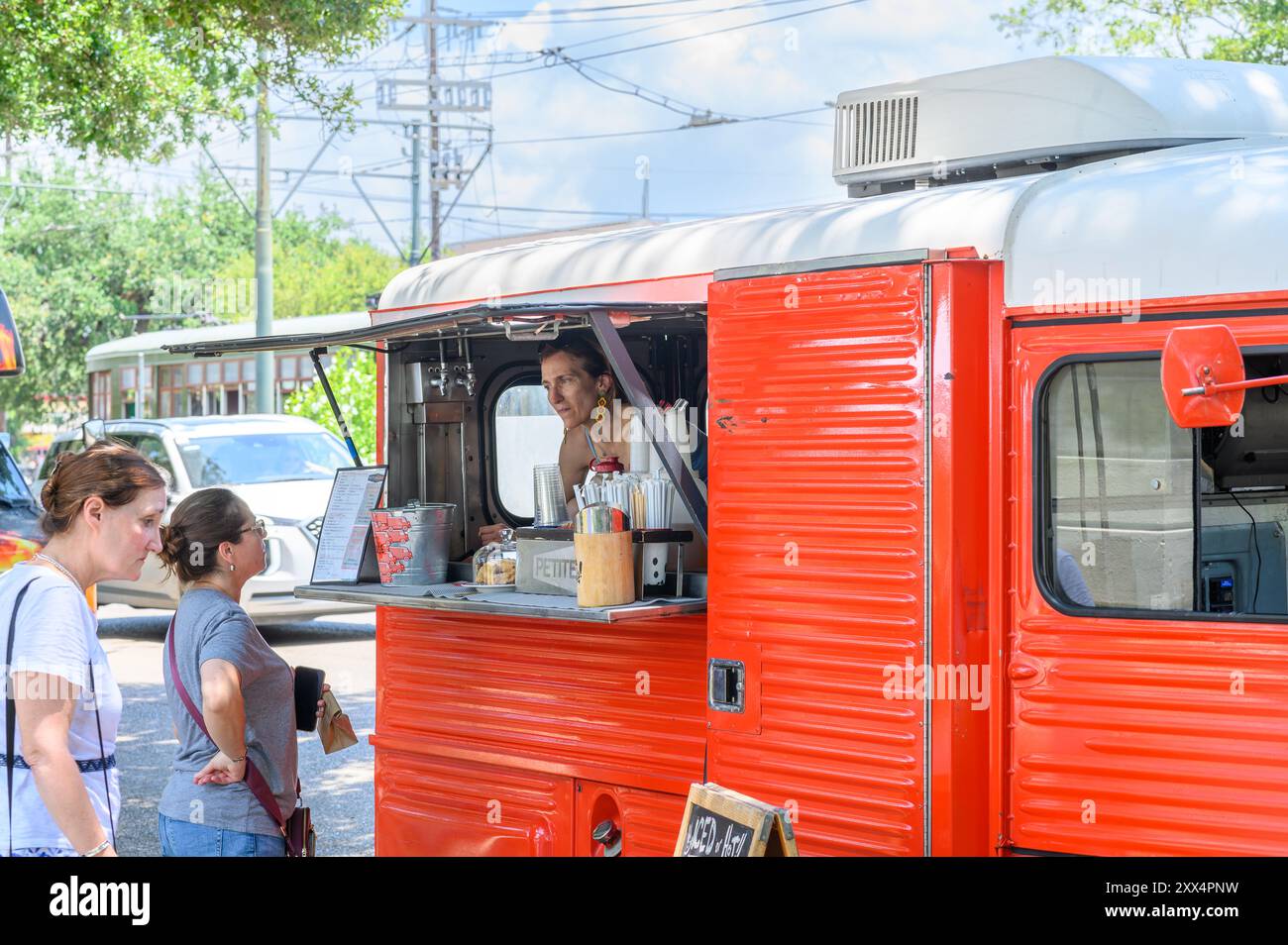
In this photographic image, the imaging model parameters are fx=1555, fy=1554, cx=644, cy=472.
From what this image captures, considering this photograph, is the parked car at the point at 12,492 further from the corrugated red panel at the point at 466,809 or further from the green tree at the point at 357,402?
the green tree at the point at 357,402

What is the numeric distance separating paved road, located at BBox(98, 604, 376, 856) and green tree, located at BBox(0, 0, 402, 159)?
4.20 m

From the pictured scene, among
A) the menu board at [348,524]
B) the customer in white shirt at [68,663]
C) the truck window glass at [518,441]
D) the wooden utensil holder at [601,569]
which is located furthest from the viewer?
the truck window glass at [518,441]

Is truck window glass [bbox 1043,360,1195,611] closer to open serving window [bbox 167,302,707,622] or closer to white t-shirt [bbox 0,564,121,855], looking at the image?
open serving window [bbox 167,302,707,622]

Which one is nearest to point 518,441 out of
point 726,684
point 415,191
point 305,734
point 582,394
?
point 582,394

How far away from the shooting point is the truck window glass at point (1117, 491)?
3918 mm

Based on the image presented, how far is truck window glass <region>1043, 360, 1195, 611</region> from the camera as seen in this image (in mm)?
3918

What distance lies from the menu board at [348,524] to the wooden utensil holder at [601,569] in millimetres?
1426

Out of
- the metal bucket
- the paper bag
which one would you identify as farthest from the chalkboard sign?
the metal bucket

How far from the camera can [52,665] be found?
11.0ft

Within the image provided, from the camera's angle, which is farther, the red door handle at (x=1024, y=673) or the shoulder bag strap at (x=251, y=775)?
the shoulder bag strap at (x=251, y=775)

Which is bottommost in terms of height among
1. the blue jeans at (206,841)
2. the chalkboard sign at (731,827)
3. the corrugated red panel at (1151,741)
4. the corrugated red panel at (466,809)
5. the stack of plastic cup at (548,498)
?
the corrugated red panel at (466,809)

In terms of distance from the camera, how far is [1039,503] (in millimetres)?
4094

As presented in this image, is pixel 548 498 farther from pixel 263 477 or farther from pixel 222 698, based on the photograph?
pixel 263 477

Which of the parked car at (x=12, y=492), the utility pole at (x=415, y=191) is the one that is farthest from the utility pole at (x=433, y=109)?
the parked car at (x=12, y=492)
